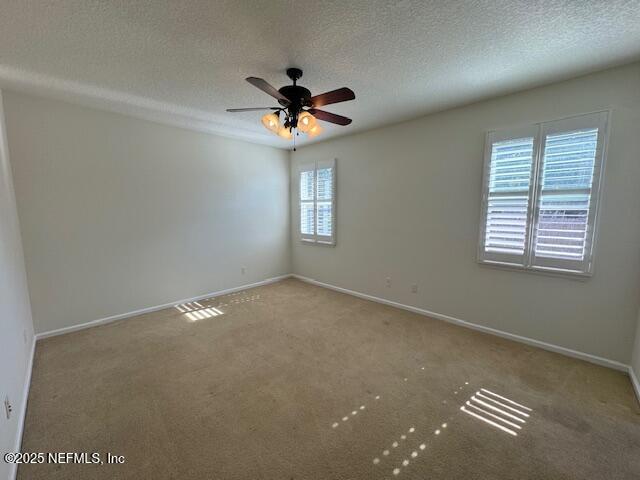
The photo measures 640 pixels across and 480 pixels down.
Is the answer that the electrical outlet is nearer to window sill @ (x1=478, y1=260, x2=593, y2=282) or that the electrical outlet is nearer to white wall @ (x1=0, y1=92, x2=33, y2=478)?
white wall @ (x1=0, y1=92, x2=33, y2=478)

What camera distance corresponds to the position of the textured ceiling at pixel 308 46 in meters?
1.60

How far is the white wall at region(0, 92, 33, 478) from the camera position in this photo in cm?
150

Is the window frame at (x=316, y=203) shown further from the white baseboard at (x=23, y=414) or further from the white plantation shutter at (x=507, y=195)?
the white baseboard at (x=23, y=414)

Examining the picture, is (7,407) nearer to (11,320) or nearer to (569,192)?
(11,320)

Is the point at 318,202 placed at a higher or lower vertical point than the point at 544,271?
higher

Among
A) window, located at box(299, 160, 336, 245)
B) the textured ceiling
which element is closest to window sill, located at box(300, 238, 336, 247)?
window, located at box(299, 160, 336, 245)

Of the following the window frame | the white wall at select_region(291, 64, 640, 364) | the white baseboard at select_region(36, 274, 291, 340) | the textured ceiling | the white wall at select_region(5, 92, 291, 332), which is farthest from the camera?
the window frame

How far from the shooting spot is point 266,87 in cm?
189

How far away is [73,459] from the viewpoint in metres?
1.56

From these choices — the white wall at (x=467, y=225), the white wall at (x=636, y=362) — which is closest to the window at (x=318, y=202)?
the white wall at (x=467, y=225)

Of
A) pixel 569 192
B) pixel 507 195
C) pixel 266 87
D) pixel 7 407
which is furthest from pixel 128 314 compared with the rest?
pixel 569 192

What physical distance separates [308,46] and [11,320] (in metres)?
2.92

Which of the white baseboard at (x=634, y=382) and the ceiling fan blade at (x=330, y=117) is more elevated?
the ceiling fan blade at (x=330, y=117)

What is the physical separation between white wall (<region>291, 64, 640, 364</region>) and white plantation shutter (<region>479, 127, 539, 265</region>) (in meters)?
0.11
